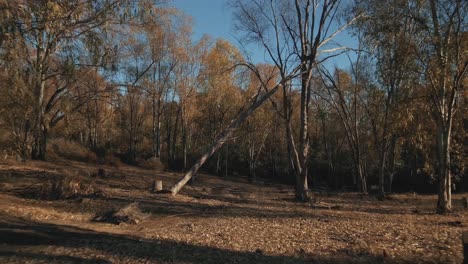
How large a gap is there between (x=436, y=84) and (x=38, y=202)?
1266 cm

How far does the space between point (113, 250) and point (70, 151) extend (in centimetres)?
3204

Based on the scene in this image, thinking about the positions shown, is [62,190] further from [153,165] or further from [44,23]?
[153,165]

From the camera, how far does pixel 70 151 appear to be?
1453 inches

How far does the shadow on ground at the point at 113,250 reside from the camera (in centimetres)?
694

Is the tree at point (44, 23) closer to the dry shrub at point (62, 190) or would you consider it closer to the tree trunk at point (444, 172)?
the dry shrub at point (62, 190)

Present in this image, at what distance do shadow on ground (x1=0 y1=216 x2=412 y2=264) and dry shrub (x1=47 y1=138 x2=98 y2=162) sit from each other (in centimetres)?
2841

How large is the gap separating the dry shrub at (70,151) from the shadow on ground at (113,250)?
2841 cm

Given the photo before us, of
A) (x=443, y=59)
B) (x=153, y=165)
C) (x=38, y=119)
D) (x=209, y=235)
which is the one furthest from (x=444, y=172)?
(x=153, y=165)

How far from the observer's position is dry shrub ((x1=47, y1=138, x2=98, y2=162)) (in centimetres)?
3552

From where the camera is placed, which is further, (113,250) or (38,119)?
(38,119)

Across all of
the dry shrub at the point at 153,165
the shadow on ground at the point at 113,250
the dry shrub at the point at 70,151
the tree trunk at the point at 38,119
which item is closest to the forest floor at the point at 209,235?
the shadow on ground at the point at 113,250

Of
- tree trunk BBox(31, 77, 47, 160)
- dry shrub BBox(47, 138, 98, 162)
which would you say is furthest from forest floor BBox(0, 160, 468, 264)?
dry shrub BBox(47, 138, 98, 162)

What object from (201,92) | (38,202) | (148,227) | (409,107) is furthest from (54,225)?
(201,92)

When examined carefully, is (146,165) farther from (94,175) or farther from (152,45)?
(94,175)
